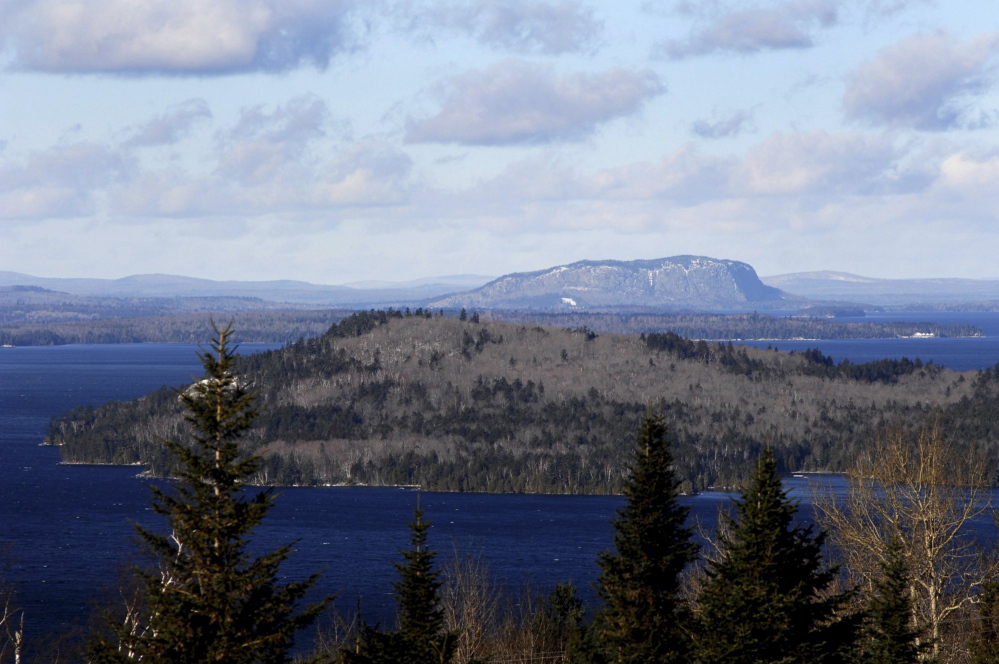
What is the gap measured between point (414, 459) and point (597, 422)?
34.7 meters

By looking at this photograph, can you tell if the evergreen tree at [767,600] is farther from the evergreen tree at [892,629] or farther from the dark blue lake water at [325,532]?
the dark blue lake water at [325,532]

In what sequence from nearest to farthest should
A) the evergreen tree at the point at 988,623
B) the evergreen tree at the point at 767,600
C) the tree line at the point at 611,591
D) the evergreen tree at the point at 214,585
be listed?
the evergreen tree at the point at 214,585 < the tree line at the point at 611,591 < the evergreen tree at the point at 767,600 < the evergreen tree at the point at 988,623

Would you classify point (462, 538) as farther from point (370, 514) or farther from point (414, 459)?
point (414, 459)

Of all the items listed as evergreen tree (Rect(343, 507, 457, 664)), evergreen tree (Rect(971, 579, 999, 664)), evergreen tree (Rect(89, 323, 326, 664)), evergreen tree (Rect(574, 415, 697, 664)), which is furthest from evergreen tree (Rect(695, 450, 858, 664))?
evergreen tree (Rect(971, 579, 999, 664))

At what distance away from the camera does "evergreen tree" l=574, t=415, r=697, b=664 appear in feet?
78.7

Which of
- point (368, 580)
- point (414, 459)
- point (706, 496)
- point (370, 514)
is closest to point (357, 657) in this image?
point (368, 580)

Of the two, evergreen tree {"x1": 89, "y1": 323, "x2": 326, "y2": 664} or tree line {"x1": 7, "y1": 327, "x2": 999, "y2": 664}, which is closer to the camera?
evergreen tree {"x1": 89, "y1": 323, "x2": 326, "y2": 664}

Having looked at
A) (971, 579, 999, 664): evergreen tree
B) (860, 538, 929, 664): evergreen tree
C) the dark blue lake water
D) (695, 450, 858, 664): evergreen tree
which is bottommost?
the dark blue lake water

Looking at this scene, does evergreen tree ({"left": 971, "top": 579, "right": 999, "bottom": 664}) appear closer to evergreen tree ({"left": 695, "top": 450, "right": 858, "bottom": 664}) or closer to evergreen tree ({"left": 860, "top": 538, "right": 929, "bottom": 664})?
evergreen tree ({"left": 860, "top": 538, "right": 929, "bottom": 664})

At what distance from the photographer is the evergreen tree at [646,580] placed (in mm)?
24000

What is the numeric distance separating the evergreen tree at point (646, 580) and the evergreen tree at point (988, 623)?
10.7 meters

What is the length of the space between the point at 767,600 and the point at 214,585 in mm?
10791

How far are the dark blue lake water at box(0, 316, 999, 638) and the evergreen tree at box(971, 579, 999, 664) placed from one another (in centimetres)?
3755

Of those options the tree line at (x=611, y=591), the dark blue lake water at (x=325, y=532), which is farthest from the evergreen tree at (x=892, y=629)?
the dark blue lake water at (x=325, y=532)
